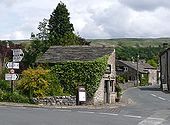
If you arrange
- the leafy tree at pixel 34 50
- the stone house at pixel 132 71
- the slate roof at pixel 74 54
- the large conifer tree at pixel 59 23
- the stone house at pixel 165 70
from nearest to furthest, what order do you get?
1. the slate roof at pixel 74 54
2. the leafy tree at pixel 34 50
3. the stone house at pixel 165 70
4. the large conifer tree at pixel 59 23
5. the stone house at pixel 132 71

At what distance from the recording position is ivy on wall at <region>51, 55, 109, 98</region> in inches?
1249

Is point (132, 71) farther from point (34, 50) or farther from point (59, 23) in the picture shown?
Answer: point (34, 50)

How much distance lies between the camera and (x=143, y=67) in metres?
109

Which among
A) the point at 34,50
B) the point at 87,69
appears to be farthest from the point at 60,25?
the point at 87,69

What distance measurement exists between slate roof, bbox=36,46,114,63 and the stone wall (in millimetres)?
5688

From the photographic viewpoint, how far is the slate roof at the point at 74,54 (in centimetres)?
3494

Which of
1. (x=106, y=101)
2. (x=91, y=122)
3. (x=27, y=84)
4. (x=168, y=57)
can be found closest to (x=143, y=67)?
(x=168, y=57)

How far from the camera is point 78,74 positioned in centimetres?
3184

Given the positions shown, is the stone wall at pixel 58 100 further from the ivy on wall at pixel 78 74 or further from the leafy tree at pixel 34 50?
the leafy tree at pixel 34 50

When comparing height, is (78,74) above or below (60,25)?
below

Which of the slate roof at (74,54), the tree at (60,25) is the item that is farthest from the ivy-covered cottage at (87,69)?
the tree at (60,25)

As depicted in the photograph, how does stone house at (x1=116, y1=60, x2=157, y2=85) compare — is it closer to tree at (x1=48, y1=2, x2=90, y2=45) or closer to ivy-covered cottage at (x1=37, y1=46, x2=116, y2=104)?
tree at (x1=48, y1=2, x2=90, y2=45)

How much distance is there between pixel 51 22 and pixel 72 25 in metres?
3.82

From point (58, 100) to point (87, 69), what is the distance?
178 inches
